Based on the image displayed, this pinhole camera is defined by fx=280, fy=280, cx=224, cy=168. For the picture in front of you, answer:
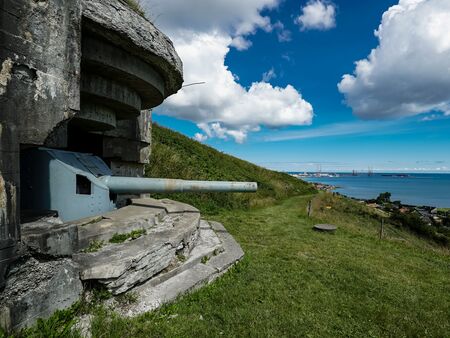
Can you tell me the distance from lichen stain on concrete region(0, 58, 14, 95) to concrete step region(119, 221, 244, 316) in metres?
2.09

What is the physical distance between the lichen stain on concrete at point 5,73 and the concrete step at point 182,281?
2.09 meters

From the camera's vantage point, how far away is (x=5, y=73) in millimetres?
1929

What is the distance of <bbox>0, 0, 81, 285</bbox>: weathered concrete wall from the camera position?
1934 millimetres

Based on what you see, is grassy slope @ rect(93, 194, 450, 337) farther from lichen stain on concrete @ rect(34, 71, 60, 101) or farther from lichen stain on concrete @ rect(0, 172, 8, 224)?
lichen stain on concrete @ rect(34, 71, 60, 101)

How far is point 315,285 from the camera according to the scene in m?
3.97

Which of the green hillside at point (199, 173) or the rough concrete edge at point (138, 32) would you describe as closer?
the rough concrete edge at point (138, 32)

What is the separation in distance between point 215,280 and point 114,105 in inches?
105

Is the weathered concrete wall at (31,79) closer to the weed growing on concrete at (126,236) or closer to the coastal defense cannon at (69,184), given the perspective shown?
the coastal defense cannon at (69,184)

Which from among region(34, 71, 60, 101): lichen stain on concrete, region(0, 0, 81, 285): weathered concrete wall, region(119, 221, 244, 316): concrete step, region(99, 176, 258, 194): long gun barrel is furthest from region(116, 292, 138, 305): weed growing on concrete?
region(34, 71, 60, 101): lichen stain on concrete

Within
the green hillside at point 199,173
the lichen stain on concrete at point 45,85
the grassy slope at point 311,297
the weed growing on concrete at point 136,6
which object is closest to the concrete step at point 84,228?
the grassy slope at point 311,297

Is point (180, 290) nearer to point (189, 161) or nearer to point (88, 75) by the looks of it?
point (88, 75)

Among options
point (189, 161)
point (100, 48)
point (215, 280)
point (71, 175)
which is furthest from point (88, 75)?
point (189, 161)

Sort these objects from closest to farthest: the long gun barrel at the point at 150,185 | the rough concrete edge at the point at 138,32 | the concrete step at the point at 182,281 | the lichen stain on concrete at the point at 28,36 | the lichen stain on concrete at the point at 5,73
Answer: the lichen stain on concrete at the point at 5,73
the lichen stain on concrete at the point at 28,36
the rough concrete edge at the point at 138,32
the concrete step at the point at 182,281
the long gun barrel at the point at 150,185

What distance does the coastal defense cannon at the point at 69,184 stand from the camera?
2969 millimetres
